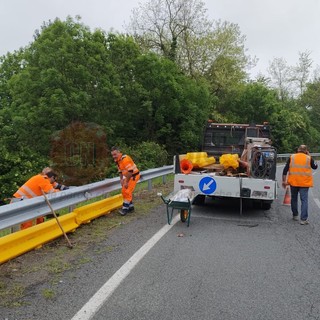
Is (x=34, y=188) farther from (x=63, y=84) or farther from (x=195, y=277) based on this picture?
(x=63, y=84)

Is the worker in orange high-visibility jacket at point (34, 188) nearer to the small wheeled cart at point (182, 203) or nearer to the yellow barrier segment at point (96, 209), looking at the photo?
the yellow barrier segment at point (96, 209)

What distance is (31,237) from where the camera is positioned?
6117 millimetres

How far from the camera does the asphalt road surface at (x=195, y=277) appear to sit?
411 cm

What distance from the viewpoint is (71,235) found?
726cm

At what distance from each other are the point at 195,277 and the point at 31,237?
8.22 feet

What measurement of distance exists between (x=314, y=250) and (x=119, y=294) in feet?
11.5

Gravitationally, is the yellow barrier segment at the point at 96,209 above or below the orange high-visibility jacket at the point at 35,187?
below

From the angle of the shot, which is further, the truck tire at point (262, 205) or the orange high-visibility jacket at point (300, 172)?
the truck tire at point (262, 205)

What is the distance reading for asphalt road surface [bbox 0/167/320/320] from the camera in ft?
13.5

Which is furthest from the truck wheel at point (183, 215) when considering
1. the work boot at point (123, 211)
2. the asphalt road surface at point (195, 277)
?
the work boot at point (123, 211)

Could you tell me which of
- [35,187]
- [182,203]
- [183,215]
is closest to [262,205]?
[183,215]

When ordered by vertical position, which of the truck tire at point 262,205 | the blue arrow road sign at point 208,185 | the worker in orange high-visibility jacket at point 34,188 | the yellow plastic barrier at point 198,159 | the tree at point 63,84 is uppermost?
the tree at point 63,84

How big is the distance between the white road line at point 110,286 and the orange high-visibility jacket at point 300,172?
3670mm

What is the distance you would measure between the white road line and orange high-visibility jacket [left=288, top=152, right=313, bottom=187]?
3.67 metres
